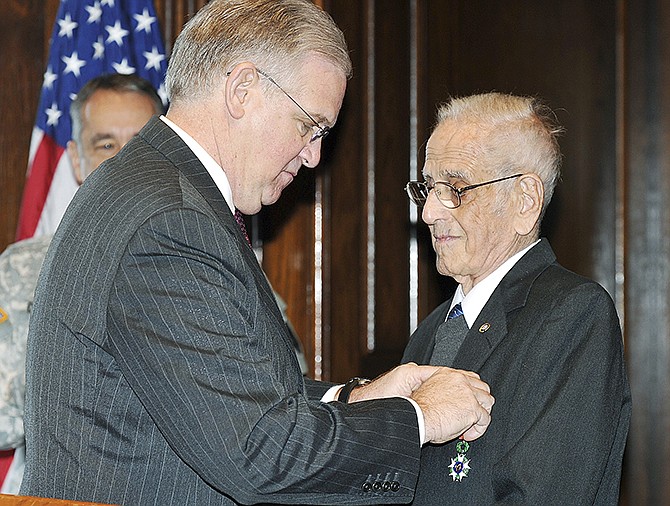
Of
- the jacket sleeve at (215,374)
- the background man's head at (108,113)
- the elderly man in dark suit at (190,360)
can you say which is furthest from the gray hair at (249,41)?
the background man's head at (108,113)

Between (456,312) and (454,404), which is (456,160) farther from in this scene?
(454,404)

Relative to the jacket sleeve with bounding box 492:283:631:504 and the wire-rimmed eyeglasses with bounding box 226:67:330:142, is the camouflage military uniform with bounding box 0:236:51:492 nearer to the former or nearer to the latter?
the wire-rimmed eyeglasses with bounding box 226:67:330:142

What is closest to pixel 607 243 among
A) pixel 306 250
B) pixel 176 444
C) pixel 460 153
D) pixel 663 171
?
pixel 663 171

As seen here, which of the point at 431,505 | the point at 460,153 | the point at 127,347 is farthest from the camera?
the point at 460,153

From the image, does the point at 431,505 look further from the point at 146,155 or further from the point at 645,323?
the point at 645,323

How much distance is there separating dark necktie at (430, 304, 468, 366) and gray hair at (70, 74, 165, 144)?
189 cm

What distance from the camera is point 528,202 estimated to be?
2760mm

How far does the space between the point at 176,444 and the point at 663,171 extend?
12.9 feet

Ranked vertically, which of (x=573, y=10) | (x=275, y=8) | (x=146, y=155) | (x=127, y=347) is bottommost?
(x=127, y=347)

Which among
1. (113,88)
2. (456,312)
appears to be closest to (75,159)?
(113,88)

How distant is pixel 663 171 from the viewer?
17.4 feet

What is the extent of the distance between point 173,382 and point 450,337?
1.03m

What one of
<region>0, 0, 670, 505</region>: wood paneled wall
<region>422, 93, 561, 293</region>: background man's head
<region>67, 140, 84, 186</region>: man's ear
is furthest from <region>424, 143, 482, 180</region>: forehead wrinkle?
<region>67, 140, 84, 186</region>: man's ear

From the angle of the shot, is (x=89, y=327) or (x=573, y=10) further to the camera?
(x=573, y=10)
